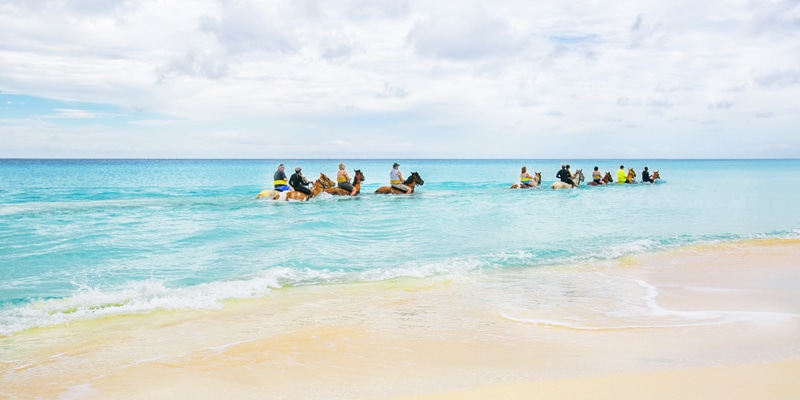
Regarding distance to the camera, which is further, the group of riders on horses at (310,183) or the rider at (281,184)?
the rider at (281,184)

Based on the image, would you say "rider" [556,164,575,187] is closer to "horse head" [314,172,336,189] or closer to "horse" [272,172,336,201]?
"horse head" [314,172,336,189]

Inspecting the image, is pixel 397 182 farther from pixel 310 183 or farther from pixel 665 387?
pixel 665 387

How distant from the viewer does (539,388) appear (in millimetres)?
4371

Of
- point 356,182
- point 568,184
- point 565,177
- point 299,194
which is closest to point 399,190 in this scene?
point 356,182

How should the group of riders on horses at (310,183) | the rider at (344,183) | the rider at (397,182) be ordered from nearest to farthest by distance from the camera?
the group of riders on horses at (310,183), the rider at (344,183), the rider at (397,182)

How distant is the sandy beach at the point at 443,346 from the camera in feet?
14.8

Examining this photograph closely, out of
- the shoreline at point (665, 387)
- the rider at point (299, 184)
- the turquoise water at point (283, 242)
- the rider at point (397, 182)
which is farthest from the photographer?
the rider at point (397, 182)

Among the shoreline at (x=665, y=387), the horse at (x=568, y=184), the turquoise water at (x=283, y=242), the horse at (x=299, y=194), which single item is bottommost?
the turquoise water at (x=283, y=242)

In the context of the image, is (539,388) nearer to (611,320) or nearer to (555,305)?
(611,320)

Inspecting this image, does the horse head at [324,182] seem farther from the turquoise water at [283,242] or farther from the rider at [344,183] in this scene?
the turquoise water at [283,242]

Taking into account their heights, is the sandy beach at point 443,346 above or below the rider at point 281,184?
below

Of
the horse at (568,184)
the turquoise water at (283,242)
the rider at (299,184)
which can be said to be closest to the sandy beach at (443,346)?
the turquoise water at (283,242)

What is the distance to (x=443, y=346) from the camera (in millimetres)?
5707

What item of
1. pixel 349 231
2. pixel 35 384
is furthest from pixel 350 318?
pixel 349 231
